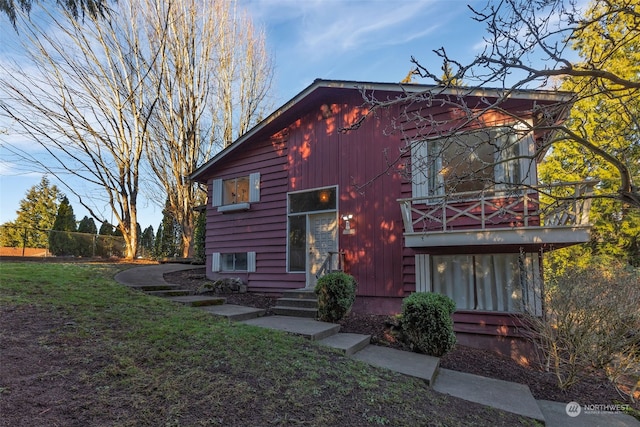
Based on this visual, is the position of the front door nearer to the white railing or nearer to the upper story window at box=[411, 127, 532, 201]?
the white railing

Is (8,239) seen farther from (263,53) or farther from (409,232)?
(409,232)

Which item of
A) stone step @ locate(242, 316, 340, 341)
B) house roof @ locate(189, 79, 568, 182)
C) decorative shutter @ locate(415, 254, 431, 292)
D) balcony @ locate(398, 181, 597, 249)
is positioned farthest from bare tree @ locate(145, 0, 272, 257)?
balcony @ locate(398, 181, 597, 249)

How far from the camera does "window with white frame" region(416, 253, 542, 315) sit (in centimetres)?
619

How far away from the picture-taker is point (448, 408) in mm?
3514

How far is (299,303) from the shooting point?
23.5 ft

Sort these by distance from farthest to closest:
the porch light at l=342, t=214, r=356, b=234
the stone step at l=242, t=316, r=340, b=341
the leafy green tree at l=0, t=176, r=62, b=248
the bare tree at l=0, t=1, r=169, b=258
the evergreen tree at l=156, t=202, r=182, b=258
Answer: the leafy green tree at l=0, t=176, r=62, b=248 < the evergreen tree at l=156, t=202, r=182, b=258 < the bare tree at l=0, t=1, r=169, b=258 < the porch light at l=342, t=214, r=356, b=234 < the stone step at l=242, t=316, r=340, b=341

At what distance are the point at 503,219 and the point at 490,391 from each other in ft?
10.9

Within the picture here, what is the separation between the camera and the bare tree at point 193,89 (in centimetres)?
1571

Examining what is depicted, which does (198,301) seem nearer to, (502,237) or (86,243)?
(502,237)

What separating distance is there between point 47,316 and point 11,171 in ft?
43.0
